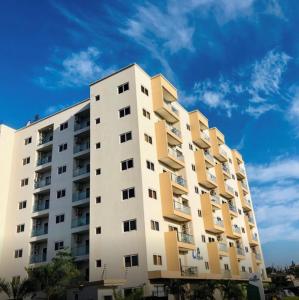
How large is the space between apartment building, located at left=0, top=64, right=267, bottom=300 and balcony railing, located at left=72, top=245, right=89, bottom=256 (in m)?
0.15

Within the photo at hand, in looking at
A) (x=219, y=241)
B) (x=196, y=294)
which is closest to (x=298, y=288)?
(x=219, y=241)

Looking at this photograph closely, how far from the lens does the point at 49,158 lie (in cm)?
5116

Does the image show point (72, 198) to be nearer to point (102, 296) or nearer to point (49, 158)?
point (49, 158)

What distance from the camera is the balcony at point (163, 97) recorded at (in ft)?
153

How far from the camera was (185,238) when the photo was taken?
42.8m

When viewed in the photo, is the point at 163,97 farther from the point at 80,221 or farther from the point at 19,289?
the point at 19,289

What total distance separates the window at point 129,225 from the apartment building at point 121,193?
0.35 feet

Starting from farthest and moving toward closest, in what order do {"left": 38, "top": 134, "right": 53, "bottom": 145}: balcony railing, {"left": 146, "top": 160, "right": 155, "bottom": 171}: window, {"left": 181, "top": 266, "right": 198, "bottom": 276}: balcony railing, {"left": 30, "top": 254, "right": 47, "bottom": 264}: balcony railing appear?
1. {"left": 38, "top": 134, "right": 53, "bottom": 145}: balcony railing
2. {"left": 30, "top": 254, "right": 47, "bottom": 264}: balcony railing
3. {"left": 146, "top": 160, "right": 155, "bottom": 171}: window
4. {"left": 181, "top": 266, "right": 198, "bottom": 276}: balcony railing

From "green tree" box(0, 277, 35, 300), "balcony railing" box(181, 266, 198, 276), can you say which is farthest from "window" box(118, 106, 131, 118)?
"green tree" box(0, 277, 35, 300)

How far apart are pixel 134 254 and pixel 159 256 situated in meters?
2.69

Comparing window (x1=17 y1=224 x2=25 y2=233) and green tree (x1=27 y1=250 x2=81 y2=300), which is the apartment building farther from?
green tree (x1=27 y1=250 x2=81 y2=300)

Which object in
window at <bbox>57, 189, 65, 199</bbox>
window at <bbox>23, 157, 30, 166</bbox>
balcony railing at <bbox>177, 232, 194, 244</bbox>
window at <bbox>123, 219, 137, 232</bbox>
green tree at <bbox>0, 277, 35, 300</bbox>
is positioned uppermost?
window at <bbox>23, 157, 30, 166</bbox>

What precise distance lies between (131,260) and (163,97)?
22.1 meters

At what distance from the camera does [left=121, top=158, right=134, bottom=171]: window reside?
4053 cm
